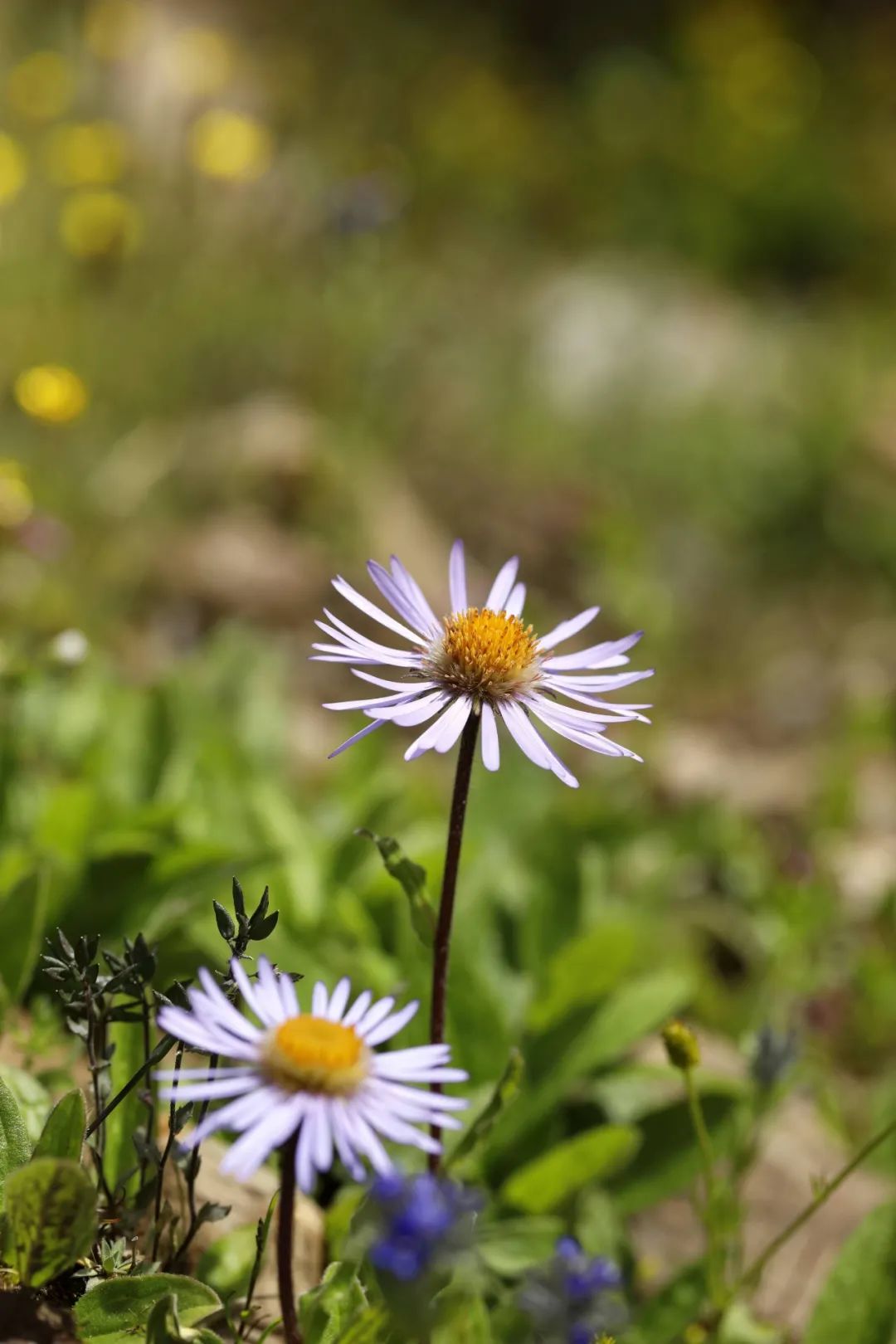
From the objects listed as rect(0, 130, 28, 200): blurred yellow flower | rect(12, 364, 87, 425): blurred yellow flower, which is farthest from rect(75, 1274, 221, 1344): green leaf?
rect(0, 130, 28, 200): blurred yellow flower

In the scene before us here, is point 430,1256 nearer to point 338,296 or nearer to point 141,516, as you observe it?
point 141,516

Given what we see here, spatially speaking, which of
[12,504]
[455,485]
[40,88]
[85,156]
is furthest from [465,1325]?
[40,88]

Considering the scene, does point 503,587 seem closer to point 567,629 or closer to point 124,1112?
point 567,629

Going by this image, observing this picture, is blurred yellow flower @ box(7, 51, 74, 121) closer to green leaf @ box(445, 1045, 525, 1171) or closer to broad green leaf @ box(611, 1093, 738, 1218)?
broad green leaf @ box(611, 1093, 738, 1218)

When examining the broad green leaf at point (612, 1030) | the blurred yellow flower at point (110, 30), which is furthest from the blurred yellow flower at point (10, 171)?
the broad green leaf at point (612, 1030)

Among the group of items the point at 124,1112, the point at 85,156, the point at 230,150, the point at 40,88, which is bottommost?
the point at 124,1112

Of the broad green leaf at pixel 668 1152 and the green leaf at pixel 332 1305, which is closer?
the green leaf at pixel 332 1305

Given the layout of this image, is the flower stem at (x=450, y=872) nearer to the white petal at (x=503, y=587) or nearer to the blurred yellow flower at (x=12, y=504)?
the white petal at (x=503, y=587)

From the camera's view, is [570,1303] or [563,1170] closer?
[570,1303]
